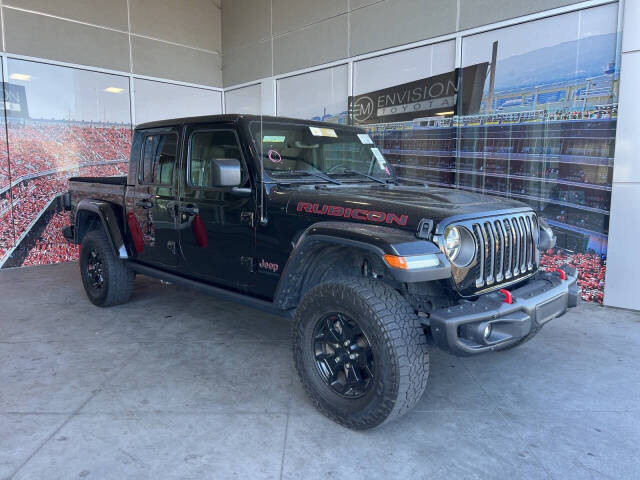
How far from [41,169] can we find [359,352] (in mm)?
6653

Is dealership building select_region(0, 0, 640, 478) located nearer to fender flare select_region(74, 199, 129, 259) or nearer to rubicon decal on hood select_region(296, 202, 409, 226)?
fender flare select_region(74, 199, 129, 259)

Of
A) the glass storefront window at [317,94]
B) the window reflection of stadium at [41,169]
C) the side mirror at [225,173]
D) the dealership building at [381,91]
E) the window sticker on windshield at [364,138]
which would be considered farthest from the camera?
the glass storefront window at [317,94]

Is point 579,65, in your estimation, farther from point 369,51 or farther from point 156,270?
point 156,270

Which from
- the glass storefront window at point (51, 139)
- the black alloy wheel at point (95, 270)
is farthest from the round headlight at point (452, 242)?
Answer: the glass storefront window at point (51, 139)

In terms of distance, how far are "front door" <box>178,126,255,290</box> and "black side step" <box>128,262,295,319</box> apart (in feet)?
0.22

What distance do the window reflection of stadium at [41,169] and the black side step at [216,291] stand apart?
3.69 meters

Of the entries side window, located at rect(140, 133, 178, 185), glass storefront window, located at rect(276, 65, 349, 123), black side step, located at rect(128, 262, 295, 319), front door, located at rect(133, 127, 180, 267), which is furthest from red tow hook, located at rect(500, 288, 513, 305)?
glass storefront window, located at rect(276, 65, 349, 123)

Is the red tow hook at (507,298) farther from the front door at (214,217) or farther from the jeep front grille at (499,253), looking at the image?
the front door at (214,217)

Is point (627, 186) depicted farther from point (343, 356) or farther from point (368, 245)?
point (343, 356)

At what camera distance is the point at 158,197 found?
4.02 metres

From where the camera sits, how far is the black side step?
322cm

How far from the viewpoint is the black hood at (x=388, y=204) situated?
2611 mm

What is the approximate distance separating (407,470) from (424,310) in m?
0.85

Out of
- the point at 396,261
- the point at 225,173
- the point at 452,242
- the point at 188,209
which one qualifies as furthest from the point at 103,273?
the point at 452,242
